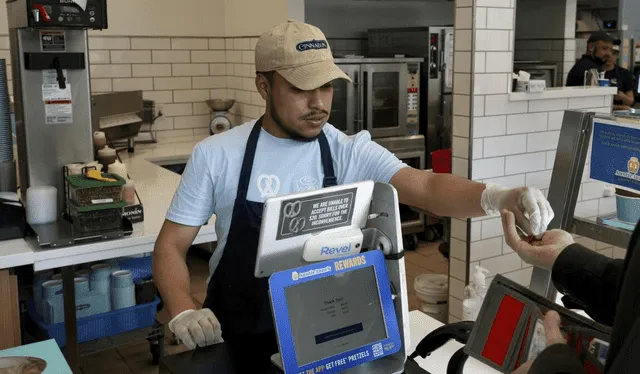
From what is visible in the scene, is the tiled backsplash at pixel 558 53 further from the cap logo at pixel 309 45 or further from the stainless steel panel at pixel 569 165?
the cap logo at pixel 309 45

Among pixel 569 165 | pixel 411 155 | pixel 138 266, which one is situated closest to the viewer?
pixel 569 165

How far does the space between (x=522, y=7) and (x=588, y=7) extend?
759 millimetres

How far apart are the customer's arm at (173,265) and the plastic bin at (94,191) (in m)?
0.93

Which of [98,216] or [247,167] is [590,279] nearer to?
[247,167]

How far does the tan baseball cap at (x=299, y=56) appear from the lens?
6.14ft

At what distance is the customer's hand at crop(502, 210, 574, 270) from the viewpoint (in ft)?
5.08

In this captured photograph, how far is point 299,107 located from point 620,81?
18.2ft

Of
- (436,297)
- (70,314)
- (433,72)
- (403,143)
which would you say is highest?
(433,72)

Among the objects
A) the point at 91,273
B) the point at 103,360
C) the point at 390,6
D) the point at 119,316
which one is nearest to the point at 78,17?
the point at 91,273

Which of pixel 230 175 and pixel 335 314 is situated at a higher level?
pixel 230 175

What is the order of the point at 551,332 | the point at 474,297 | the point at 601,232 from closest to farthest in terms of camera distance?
the point at 551,332
the point at 601,232
the point at 474,297

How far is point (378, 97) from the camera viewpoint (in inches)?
229

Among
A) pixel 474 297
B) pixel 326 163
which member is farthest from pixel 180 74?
pixel 326 163

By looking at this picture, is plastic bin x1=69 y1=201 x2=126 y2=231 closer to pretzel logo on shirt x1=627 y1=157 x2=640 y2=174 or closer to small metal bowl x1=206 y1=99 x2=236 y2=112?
pretzel logo on shirt x1=627 y1=157 x2=640 y2=174
